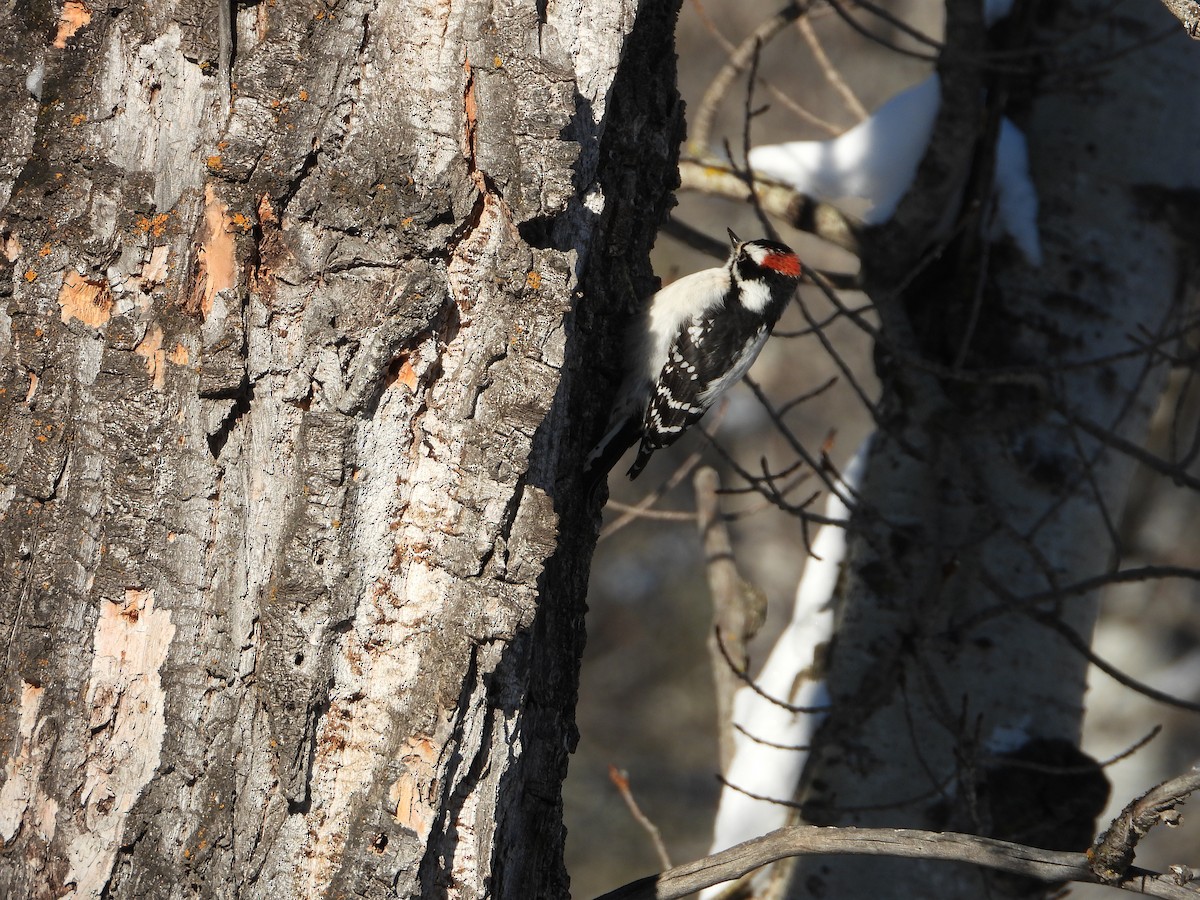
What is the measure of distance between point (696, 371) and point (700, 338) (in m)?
0.12

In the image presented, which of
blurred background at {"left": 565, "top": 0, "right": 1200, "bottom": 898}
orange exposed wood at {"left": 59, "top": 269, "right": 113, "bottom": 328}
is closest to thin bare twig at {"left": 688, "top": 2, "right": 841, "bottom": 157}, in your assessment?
orange exposed wood at {"left": 59, "top": 269, "right": 113, "bottom": 328}

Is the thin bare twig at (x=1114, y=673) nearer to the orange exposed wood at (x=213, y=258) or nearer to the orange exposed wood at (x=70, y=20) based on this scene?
the orange exposed wood at (x=213, y=258)

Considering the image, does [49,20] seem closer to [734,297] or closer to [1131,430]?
[734,297]

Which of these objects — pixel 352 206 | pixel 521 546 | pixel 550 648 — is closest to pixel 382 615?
pixel 521 546

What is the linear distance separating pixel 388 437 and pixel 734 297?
92.2 inches

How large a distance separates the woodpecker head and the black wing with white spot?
3.3 inches

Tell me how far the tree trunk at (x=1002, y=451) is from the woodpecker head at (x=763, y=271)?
0.97 feet

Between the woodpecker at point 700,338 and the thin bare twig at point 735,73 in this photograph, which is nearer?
the woodpecker at point 700,338

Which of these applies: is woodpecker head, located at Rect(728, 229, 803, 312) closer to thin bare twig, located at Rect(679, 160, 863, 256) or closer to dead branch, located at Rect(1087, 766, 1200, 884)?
thin bare twig, located at Rect(679, 160, 863, 256)

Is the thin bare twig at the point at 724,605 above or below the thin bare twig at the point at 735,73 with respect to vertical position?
below

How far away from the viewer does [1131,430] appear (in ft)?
11.2

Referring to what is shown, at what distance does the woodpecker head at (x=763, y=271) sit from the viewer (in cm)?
354

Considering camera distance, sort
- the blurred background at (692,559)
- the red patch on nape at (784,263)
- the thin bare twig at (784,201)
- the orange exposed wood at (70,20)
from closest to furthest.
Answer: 1. the orange exposed wood at (70,20)
2. the thin bare twig at (784,201)
3. the red patch on nape at (784,263)
4. the blurred background at (692,559)

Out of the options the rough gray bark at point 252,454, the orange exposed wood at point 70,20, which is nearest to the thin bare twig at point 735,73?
the rough gray bark at point 252,454
